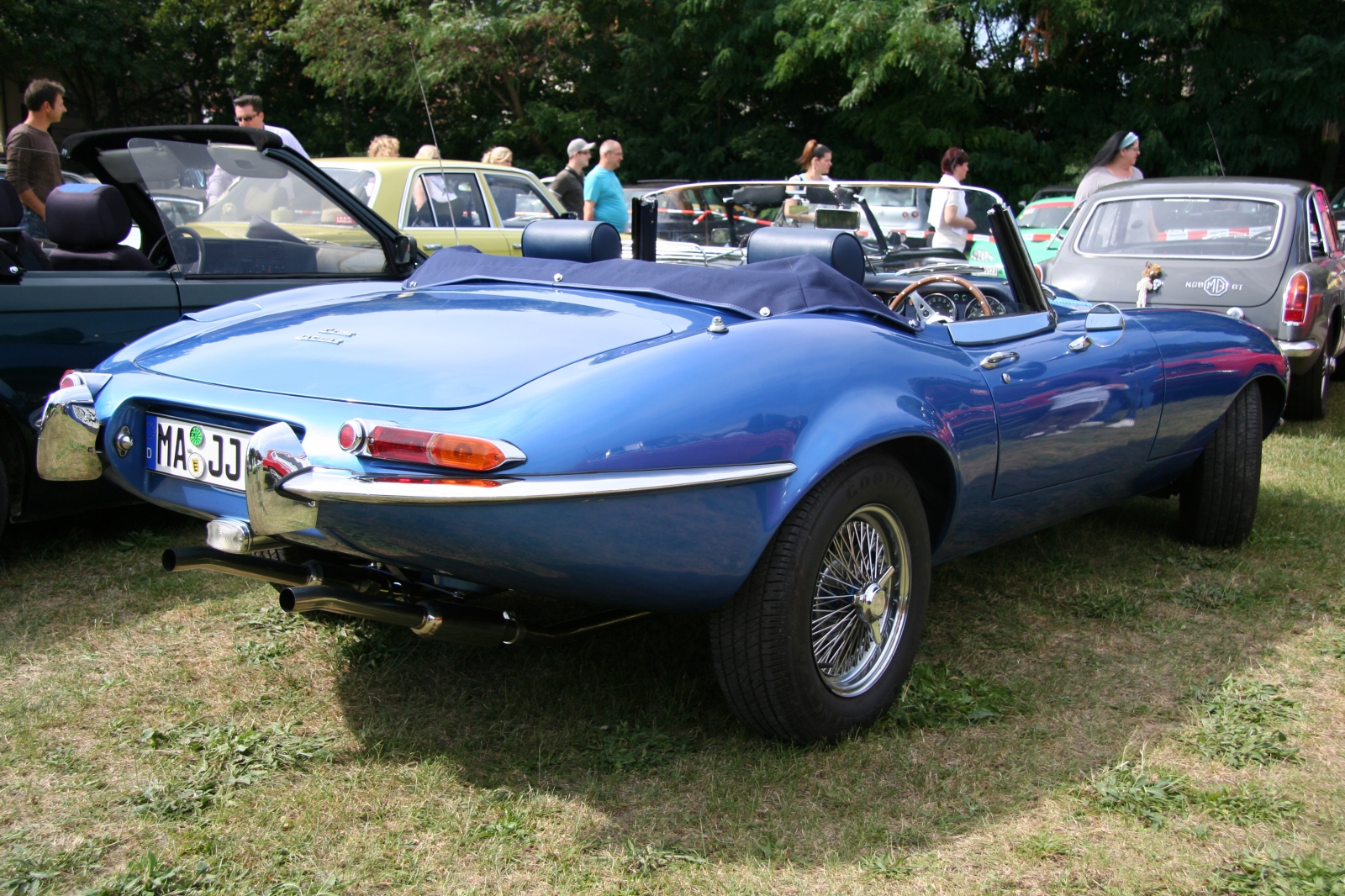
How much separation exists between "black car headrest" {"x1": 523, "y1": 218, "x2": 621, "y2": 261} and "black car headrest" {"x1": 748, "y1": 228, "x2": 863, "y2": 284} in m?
0.45

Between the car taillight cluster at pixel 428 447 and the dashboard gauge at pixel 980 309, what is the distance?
189 cm

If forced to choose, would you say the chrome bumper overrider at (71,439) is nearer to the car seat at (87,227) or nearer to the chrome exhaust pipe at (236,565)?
the chrome exhaust pipe at (236,565)

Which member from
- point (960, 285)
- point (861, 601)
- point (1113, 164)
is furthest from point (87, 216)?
point (1113, 164)

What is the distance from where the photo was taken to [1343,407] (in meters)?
7.43

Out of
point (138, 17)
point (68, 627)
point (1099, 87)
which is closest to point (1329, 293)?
point (68, 627)

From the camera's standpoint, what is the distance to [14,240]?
4.21 meters

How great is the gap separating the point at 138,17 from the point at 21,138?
70.5ft

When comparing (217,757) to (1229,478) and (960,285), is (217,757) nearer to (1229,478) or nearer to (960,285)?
(960,285)

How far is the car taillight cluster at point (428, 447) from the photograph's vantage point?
2.11 m

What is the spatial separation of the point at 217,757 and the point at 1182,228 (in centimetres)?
646

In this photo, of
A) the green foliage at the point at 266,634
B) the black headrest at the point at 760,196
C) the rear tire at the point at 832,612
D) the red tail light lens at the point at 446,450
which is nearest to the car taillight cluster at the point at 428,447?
the red tail light lens at the point at 446,450

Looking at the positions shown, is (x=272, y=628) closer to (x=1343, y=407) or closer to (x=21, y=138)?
(x=21, y=138)

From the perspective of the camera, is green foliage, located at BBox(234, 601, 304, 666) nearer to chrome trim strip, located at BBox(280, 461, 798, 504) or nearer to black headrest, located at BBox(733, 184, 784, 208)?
chrome trim strip, located at BBox(280, 461, 798, 504)

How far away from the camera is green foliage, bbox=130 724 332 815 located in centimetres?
238
